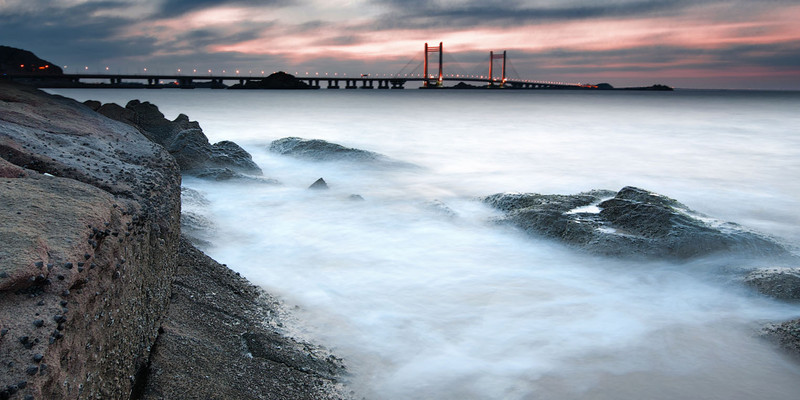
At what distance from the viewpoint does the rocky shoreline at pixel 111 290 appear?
57.6 inches

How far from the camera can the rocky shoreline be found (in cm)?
146

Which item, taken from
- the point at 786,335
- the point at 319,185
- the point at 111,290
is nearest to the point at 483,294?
the point at 786,335

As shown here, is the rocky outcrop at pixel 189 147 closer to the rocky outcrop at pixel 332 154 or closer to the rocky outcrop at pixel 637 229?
the rocky outcrop at pixel 332 154

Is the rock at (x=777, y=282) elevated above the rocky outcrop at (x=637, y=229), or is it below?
below

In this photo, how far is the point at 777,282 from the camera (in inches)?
177

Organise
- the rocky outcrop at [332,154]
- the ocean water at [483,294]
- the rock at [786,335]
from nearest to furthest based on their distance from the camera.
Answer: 1. the ocean water at [483,294]
2. the rock at [786,335]
3. the rocky outcrop at [332,154]

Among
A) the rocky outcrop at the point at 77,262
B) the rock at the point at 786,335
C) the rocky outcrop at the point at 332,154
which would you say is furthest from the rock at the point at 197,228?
the rocky outcrop at the point at 332,154

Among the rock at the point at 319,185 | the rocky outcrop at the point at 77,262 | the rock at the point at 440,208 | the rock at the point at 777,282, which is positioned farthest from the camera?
the rock at the point at 319,185

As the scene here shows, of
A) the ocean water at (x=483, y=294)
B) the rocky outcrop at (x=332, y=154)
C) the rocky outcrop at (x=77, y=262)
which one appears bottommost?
the ocean water at (x=483, y=294)

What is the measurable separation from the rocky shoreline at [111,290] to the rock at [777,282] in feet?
11.8

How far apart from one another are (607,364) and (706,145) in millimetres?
16957

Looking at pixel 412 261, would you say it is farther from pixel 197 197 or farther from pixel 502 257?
pixel 197 197

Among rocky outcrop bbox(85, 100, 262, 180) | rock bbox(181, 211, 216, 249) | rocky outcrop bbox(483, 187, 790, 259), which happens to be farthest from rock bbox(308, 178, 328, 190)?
rocky outcrop bbox(483, 187, 790, 259)

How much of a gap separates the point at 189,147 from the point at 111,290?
7.14 meters
